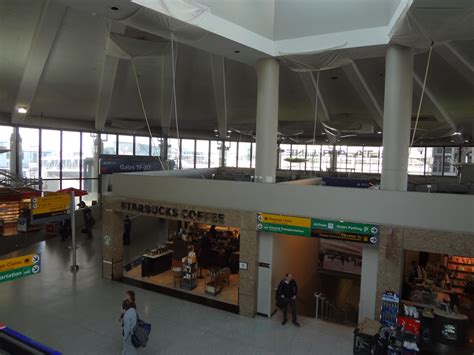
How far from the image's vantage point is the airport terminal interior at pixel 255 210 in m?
7.71

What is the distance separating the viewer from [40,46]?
10820mm

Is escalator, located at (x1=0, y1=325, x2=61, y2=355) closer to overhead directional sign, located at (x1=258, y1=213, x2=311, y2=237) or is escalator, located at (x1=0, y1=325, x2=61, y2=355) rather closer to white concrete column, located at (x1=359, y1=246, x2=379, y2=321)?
overhead directional sign, located at (x1=258, y1=213, x2=311, y2=237)

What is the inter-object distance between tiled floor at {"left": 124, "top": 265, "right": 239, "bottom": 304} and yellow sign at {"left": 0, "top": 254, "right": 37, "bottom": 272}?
4.99m

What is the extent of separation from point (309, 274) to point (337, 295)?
5.66 feet

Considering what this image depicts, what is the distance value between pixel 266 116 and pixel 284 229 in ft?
12.2

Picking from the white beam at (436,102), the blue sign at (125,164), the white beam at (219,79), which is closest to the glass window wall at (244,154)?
the blue sign at (125,164)

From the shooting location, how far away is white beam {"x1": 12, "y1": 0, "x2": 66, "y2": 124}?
946cm

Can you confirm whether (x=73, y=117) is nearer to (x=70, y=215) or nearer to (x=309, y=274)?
(x=70, y=215)

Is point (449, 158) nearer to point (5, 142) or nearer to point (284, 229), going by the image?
point (284, 229)

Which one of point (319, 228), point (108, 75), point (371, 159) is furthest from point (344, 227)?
point (371, 159)

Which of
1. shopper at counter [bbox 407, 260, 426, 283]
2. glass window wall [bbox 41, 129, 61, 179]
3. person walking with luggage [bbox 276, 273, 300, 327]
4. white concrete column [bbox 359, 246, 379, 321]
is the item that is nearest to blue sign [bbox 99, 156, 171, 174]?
glass window wall [bbox 41, 129, 61, 179]

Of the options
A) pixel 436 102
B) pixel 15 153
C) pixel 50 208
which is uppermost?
pixel 436 102

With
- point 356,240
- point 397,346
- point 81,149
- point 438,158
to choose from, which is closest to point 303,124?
point 438,158

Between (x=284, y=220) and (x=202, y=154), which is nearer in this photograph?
(x=284, y=220)
